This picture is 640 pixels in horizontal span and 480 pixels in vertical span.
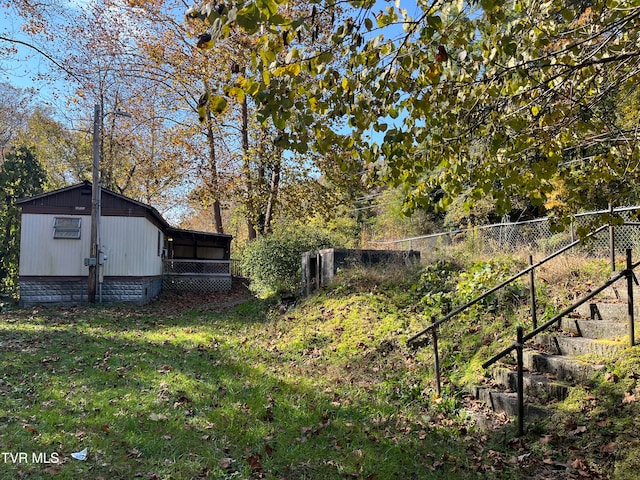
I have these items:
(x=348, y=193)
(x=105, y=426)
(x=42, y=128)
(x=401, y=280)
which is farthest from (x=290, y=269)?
(x=42, y=128)

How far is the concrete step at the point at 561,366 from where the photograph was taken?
14.1ft

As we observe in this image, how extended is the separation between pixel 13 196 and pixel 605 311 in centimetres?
2036

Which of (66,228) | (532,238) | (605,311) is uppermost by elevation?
(66,228)

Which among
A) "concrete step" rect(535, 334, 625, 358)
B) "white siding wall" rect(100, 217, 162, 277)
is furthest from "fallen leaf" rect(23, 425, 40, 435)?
"white siding wall" rect(100, 217, 162, 277)

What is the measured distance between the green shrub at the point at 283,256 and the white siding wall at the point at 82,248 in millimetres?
4661

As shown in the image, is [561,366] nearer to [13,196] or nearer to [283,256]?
[283,256]

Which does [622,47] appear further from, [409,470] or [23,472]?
[23,472]

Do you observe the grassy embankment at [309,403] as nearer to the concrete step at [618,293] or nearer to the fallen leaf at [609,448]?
the fallen leaf at [609,448]

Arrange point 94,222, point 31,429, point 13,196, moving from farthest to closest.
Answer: point 13,196 → point 94,222 → point 31,429

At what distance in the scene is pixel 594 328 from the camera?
199 inches

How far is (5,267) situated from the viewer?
53.5 ft

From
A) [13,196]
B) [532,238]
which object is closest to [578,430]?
[532,238]

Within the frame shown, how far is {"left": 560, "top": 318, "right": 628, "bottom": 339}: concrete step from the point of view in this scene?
4.79 metres

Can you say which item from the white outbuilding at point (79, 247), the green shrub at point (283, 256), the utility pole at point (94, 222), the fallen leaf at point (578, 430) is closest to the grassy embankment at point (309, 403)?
the fallen leaf at point (578, 430)
